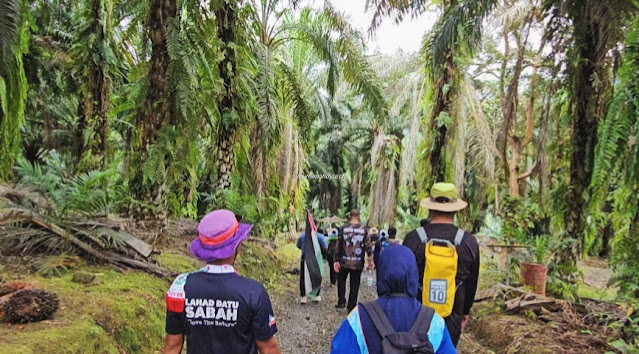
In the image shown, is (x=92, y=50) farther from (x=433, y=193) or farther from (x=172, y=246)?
(x=433, y=193)

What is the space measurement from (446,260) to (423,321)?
1.19 m

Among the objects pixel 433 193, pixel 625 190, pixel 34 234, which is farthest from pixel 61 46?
pixel 625 190

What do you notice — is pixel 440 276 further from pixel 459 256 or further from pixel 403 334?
pixel 403 334

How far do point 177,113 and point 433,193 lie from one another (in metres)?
3.89

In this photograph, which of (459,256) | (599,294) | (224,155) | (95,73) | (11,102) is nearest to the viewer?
(459,256)

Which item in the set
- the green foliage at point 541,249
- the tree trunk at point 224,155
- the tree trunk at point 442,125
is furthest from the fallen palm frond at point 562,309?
the tree trunk at point 224,155

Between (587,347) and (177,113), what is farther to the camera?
(177,113)

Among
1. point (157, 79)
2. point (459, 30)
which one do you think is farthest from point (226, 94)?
point (459, 30)

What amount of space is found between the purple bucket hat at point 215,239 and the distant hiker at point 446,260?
5.14 ft

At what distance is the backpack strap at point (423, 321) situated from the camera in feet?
6.26

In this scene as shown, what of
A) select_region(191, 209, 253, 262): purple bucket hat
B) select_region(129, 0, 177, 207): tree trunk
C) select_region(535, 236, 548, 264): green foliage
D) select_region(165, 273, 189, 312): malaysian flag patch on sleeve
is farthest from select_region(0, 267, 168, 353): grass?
select_region(535, 236, 548, 264): green foliage

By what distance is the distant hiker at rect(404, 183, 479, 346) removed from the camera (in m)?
3.06

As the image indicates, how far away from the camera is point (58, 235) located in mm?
4578

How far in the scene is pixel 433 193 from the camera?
3.39m
